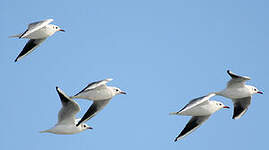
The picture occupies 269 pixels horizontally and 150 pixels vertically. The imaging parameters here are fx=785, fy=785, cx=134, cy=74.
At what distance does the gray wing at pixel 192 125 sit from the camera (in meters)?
27.4

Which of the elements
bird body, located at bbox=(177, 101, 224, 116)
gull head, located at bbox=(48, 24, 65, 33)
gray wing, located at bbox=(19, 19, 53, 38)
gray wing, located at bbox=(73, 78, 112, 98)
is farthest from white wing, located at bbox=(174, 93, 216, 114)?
gull head, located at bbox=(48, 24, 65, 33)

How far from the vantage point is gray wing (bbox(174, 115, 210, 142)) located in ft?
90.1

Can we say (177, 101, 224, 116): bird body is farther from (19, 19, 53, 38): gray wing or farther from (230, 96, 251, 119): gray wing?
(19, 19, 53, 38): gray wing

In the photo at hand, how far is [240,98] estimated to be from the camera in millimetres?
29219

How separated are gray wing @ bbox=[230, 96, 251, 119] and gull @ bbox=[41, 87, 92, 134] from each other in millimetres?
6123

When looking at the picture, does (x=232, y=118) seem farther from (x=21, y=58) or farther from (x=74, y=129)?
(x=21, y=58)

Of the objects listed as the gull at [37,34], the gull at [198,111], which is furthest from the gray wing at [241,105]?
the gull at [37,34]

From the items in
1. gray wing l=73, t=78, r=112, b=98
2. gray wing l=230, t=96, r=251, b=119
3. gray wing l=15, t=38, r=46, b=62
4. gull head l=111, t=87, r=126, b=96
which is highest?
Result: gray wing l=15, t=38, r=46, b=62

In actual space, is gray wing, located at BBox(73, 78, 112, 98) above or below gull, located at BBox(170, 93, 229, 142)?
above

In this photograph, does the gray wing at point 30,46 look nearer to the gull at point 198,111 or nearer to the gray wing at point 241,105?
the gull at point 198,111

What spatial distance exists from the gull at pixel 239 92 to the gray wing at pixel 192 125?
116 centimetres

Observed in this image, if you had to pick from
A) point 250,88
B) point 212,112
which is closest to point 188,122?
point 212,112

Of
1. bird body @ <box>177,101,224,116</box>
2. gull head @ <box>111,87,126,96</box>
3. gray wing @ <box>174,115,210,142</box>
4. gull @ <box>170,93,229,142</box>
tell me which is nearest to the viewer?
gull @ <box>170,93,229,142</box>

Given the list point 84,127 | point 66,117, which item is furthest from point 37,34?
point 84,127
